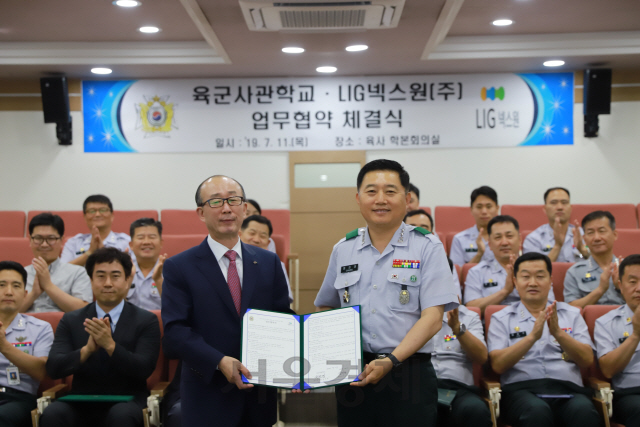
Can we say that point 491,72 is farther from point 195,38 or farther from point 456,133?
point 195,38

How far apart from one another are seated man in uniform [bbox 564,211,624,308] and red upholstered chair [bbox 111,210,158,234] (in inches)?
152

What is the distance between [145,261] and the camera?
4.47m

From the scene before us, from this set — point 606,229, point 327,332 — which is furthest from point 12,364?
point 606,229

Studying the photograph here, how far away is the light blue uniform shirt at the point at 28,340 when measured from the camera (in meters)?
3.30

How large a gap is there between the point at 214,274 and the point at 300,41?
373cm

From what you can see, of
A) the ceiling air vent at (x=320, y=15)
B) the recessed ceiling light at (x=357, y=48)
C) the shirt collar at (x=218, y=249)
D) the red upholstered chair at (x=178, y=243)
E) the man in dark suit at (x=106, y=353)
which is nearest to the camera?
the shirt collar at (x=218, y=249)

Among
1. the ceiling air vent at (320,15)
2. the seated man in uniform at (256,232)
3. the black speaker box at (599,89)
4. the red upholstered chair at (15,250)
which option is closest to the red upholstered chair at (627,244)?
the black speaker box at (599,89)

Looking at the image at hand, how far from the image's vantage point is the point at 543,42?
5977mm

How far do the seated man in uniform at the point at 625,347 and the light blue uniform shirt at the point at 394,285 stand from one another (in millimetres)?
1496

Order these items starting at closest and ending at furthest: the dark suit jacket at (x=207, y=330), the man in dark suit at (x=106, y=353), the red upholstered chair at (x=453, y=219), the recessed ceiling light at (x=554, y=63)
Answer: the dark suit jacket at (x=207, y=330) < the man in dark suit at (x=106, y=353) < the red upholstered chair at (x=453, y=219) < the recessed ceiling light at (x=554, y=63)

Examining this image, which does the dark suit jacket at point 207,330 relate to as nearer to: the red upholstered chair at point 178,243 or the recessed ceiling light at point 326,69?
the red upholstered chair at point 178,243

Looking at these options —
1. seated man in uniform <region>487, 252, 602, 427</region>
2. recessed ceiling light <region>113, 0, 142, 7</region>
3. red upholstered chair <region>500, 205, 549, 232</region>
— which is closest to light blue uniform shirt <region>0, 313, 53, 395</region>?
seated man in uniform <region>487, 252, 602, 427</region>

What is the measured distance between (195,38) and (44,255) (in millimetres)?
2662

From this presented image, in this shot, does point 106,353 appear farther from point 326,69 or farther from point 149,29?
point 326,69
